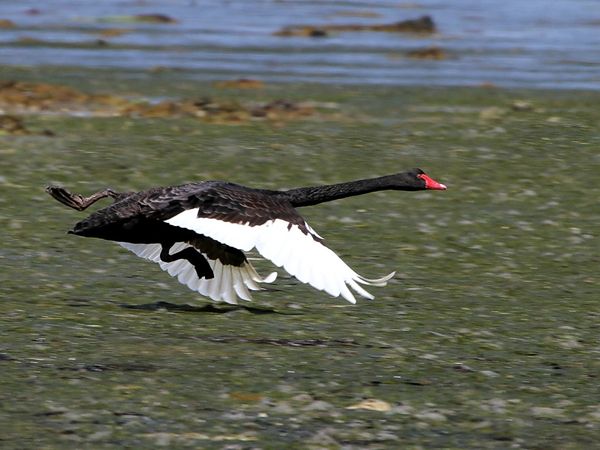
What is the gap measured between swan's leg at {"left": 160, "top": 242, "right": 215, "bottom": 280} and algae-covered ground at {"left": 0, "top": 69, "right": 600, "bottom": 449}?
0.33 metres

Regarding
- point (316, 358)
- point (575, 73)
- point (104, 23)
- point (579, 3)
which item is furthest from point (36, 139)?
point (579, 3)

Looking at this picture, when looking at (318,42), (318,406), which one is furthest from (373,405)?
(318,42)

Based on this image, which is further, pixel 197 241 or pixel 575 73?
pixel 575 73

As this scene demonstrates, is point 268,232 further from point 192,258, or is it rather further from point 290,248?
point 192,258

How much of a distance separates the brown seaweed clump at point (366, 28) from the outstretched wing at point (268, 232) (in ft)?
83.6

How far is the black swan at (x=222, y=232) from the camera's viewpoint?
1141 cm

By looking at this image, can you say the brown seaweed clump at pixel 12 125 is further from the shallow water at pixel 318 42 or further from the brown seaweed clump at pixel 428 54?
the brown seaweed clump at pixel 428 54

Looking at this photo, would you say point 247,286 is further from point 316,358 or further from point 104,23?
point 104,23

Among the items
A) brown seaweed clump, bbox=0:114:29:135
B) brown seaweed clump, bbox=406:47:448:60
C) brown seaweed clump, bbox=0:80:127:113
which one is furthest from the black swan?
brown seaweed clump, bbox=406:47:448:60

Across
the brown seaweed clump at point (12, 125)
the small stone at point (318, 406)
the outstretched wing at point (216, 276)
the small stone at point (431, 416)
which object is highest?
the brown seaweed clump at point (12, 125)

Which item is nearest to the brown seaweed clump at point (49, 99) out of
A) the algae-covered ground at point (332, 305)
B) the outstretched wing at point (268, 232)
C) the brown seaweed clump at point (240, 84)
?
the algae-covered ground at point (332, 305)

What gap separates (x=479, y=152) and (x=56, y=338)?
993cm

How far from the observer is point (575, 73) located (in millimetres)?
29484

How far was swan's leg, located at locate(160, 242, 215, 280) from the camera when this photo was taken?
1266cm
